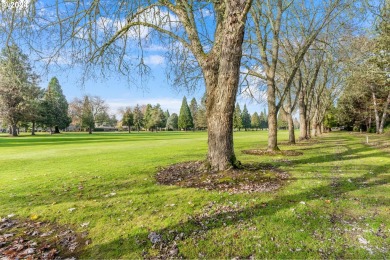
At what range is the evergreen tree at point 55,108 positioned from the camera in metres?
54.9

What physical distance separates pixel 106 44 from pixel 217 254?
746 cm

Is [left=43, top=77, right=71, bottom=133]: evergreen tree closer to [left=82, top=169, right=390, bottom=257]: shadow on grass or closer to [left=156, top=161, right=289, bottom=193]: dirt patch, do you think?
[left=156, top=161, right=289, bottom=193]: dirt patch

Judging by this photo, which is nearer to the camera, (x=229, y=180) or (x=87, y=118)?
(x=229, y=180)

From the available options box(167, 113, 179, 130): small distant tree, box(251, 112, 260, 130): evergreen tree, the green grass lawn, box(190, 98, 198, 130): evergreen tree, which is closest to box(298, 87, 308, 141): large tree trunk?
the green grass lawn

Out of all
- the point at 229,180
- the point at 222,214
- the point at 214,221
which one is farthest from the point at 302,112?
the point at 214,221

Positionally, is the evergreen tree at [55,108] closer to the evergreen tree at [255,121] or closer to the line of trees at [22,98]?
the line of trees at [22,98]

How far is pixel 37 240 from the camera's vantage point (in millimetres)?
3631

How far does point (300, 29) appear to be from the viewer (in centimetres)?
1511

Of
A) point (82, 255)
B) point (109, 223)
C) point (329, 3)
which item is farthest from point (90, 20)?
point (329, 3)

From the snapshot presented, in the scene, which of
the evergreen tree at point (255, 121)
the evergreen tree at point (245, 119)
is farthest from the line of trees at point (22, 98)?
the evergreen tree at point (255, 121)

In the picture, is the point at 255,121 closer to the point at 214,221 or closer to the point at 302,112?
the point at 302,112

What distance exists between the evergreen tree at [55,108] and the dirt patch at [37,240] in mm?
57066

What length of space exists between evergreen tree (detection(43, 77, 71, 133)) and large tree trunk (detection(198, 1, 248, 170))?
184 feet

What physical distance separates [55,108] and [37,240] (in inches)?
2497
